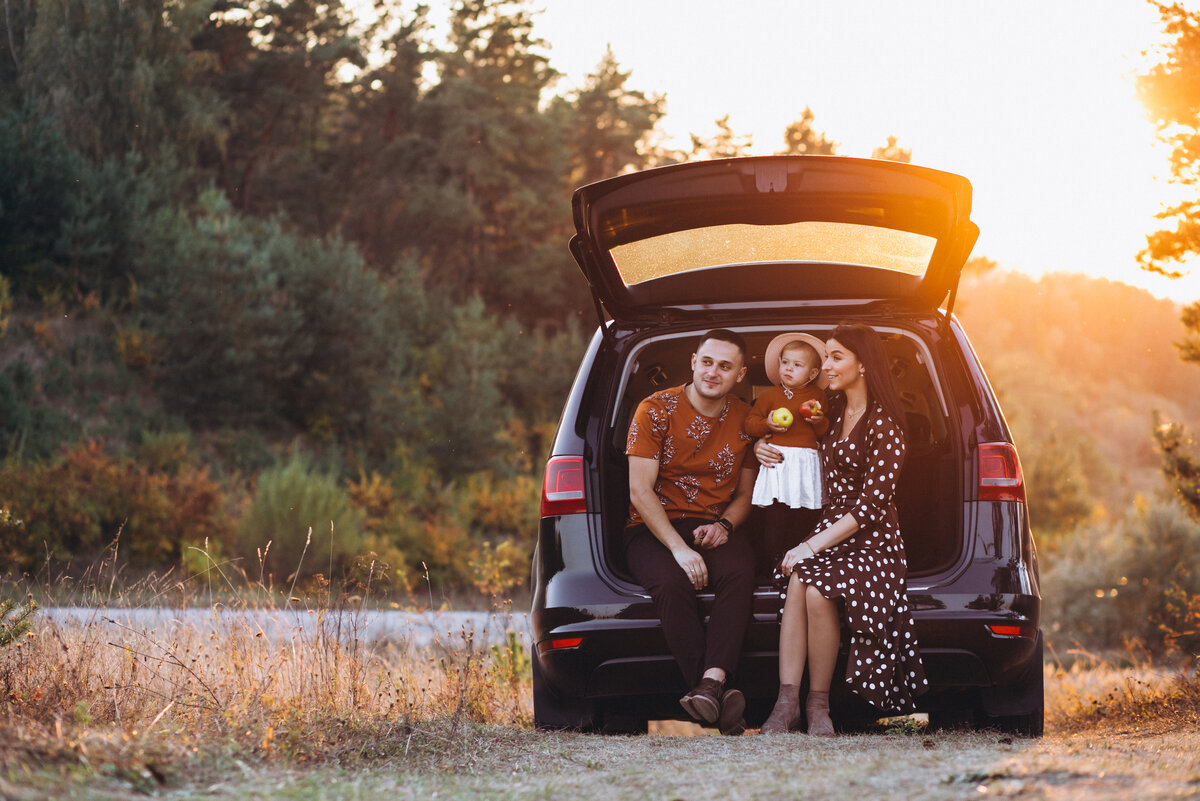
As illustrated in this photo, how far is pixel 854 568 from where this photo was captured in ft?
12.8

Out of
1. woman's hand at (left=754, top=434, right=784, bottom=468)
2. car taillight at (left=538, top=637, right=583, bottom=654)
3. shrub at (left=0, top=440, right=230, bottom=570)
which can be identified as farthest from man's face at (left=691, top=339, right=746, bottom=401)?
shrub at (left=0, top=440, right=230, bottom=570)

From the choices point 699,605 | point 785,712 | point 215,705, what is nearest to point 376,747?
point 215,705

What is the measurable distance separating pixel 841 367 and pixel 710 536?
81cm

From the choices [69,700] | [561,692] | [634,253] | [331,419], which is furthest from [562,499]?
[331,419]

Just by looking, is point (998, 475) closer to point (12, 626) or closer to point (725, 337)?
point (725, 337)

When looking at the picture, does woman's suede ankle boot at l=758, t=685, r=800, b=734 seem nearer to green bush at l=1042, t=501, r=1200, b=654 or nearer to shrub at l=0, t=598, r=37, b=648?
shrub at l=0, t=598, r=37, b=648

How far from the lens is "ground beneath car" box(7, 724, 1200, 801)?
104 inches

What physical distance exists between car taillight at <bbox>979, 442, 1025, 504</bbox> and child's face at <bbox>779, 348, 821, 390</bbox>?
708 mm

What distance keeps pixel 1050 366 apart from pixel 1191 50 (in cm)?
8152

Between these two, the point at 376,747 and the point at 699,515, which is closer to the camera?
the point at 376,747

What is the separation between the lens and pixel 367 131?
35750mm

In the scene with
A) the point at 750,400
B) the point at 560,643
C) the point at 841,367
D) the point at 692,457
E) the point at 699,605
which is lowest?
the point at 560,643

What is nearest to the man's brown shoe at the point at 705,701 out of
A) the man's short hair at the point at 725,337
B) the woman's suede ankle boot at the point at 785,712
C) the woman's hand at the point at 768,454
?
the woman's suede ankle boot at the point at 785,712

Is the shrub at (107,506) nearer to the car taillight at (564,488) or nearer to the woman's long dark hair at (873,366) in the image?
the car taillight at (564,488)
